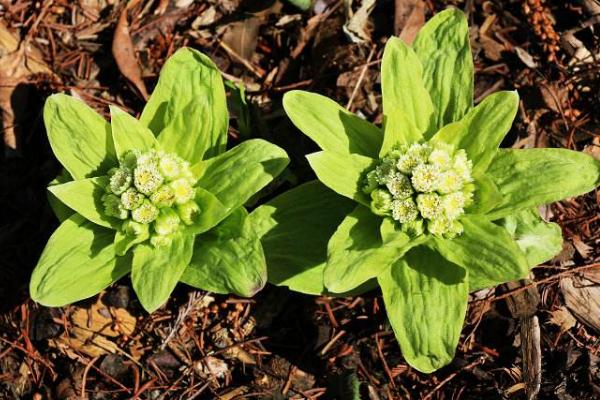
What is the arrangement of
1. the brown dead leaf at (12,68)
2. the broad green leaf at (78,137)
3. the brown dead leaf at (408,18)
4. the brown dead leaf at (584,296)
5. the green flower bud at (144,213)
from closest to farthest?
1. the green flower bud at (144,213)
2. the broad green leaf at (78,137)
3. the brown dead leaf at (584,296)
4. the brown dead leaf at (408,18)
5. the brown dead leaf at (12,68)

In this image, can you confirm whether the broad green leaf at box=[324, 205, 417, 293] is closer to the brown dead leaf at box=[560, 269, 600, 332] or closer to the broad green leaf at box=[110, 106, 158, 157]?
the broad green leaf at box=[110, 106, 158, 157]

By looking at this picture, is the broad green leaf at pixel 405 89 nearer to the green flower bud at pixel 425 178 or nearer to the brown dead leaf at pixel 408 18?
the green flower bud at pixel 425 178

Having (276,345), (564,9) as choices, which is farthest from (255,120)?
(564,9)

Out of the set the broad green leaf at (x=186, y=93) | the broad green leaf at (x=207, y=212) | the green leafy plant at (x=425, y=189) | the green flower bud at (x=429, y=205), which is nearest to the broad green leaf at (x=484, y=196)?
the green leafy plant at (x=425, y=189)

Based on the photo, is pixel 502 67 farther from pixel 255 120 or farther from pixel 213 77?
pixel 213 77

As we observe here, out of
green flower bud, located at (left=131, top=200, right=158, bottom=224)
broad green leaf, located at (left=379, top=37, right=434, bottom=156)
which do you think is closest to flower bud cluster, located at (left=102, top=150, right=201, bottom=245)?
green flower bud, located at (left=131, top=200, right=158, bottom=224)

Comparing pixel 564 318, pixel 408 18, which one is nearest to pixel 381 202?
pixel 564 318
